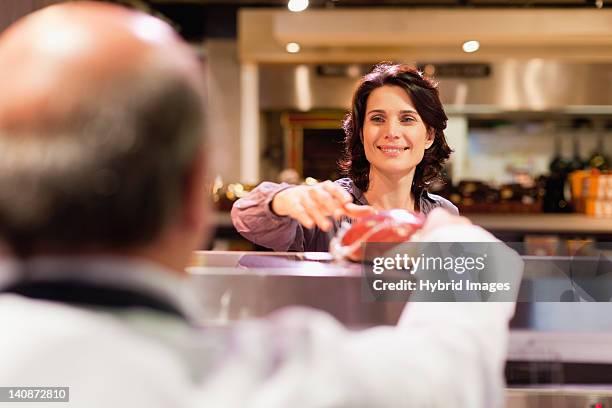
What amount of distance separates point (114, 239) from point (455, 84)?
5373 millimetres

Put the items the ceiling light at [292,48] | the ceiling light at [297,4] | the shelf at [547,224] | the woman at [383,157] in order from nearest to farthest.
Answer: the woman at [383,157] → the shelf at [547,224] → the ceiling light at [297,4] → the ceiling light at [292,48]

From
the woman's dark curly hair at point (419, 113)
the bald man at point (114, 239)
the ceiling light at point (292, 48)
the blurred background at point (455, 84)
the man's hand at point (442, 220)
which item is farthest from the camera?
the ceiling light at point (292, 48)

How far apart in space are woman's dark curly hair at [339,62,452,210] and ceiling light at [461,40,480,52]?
3.57 meters

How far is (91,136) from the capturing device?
0.48m

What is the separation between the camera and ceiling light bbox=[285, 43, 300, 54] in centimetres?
546

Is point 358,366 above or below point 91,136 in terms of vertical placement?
below

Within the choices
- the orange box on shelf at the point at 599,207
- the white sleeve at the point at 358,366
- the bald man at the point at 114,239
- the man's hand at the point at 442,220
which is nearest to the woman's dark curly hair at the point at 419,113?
the man's hand at the point at 442,220

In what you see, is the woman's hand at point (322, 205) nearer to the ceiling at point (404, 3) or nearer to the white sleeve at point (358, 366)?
the white sleeve at point (358, 366)

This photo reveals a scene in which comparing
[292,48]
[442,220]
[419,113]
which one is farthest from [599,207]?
[442,220]

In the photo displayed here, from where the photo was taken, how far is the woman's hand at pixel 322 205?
41.8 inches

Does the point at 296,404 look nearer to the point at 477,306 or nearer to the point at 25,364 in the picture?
the point at 25,364

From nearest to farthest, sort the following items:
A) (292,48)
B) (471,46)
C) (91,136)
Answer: (91,136)
(471,46)
(292,48)

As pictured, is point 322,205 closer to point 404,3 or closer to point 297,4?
point 297,4

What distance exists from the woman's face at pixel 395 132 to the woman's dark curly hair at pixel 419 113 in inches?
0.7
